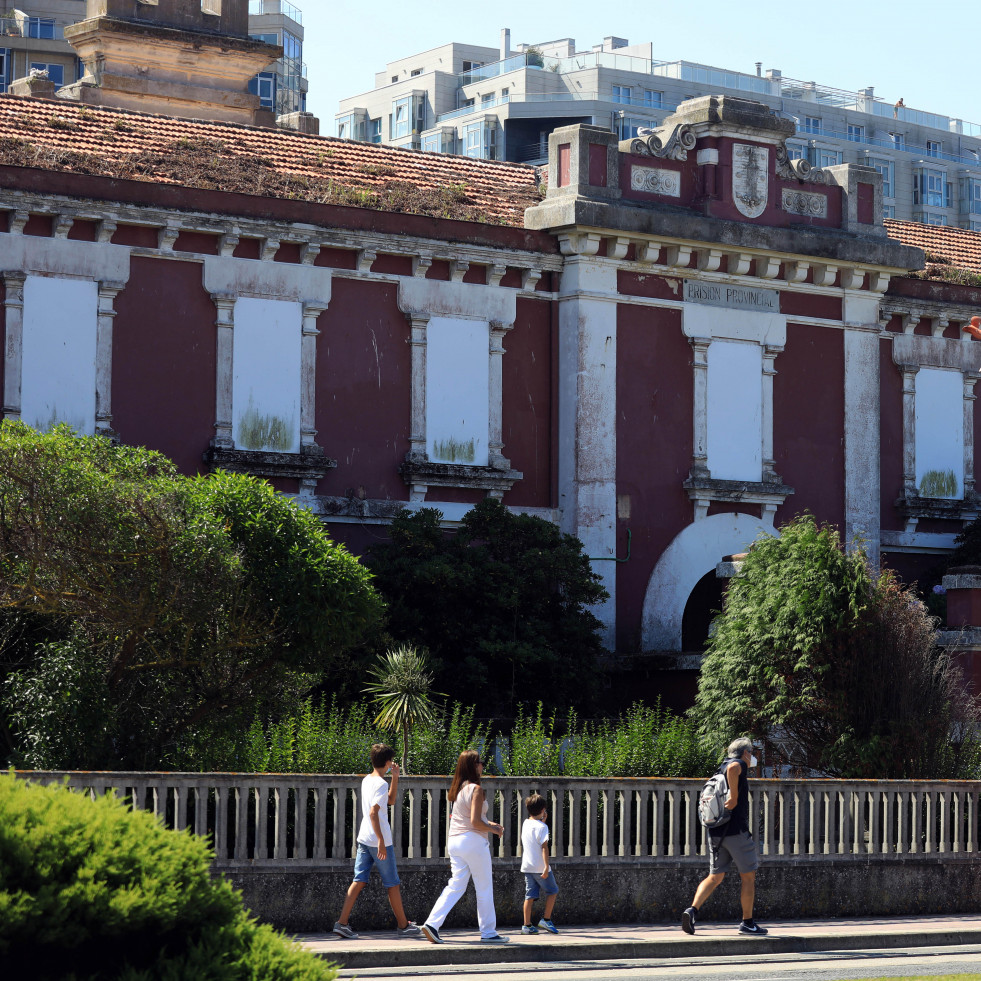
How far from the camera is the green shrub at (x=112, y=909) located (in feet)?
22.8

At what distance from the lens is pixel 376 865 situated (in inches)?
539

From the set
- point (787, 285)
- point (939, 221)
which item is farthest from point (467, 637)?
point (939, 221)

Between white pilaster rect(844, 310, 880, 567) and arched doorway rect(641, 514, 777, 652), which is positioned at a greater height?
white pilaster rect(844, 310, 880, 567)

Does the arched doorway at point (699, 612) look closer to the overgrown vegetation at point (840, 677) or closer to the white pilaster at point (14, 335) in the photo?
the overgrown vegetation at point (840, 677)

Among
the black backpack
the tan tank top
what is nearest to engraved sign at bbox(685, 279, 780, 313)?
the black backpack

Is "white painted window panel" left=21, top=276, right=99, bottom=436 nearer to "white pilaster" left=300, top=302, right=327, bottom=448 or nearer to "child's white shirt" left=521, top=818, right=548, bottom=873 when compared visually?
"white pilaster" left=300, top=302, right=327, bottom=448

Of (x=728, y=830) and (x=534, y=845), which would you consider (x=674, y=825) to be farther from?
(x=534, y=845)

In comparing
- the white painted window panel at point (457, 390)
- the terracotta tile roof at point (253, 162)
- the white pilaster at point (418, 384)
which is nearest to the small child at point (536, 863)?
the white pilaster at point (418, 384)

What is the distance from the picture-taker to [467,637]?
21.9m

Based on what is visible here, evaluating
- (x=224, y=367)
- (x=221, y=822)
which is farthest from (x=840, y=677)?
(x=224, y=367)

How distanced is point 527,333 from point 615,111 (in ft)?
198

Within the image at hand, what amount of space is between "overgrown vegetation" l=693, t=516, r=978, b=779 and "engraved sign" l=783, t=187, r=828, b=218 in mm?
8185

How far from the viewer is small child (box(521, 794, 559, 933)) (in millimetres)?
14312

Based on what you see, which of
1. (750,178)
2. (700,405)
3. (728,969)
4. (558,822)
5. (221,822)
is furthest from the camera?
(750,178)
